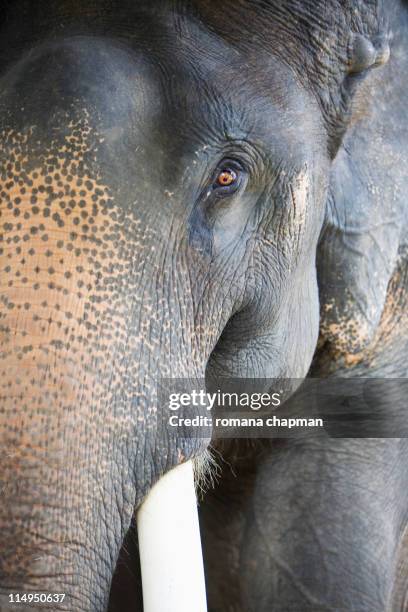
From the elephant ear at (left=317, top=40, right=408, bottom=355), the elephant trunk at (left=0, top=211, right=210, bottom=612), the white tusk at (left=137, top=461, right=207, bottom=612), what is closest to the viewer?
the elephant trunk at (left=0, top=211, right=210, bottom=612)

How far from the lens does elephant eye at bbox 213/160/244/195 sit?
1769 millimetres

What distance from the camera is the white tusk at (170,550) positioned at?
1.59m

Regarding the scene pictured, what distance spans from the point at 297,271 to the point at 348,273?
0.74ft

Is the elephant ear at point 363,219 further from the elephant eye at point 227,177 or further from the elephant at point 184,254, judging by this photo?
the elephant eye at point 227,177

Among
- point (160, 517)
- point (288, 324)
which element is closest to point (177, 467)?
point (160, 517)

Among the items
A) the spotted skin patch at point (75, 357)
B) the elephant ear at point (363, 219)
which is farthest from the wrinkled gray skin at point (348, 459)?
the spotted skin patch at point (75, 357)

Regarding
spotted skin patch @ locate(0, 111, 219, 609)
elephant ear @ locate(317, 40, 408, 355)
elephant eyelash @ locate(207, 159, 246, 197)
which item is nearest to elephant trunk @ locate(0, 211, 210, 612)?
spotted skin patch @ locate(0, 111, 219, 609)

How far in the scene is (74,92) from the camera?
166cm

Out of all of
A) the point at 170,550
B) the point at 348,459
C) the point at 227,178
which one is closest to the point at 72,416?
the point at 170,550

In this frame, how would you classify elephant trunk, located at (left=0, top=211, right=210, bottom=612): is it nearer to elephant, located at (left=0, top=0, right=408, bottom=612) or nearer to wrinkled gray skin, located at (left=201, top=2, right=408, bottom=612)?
elephant, located at (left=0, top=0, right=408, bottom=612)

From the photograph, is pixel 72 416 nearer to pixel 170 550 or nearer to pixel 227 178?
pixel 170 550

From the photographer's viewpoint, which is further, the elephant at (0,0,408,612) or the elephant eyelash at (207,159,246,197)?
the elephant eyelash at (207,159,246,197)

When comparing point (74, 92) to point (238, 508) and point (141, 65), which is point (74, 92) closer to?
point (141, 65)

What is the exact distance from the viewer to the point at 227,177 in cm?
178
